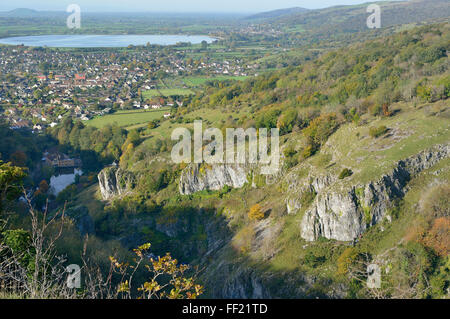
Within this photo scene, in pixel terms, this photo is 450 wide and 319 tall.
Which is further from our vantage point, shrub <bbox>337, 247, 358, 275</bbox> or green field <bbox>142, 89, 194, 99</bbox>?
green field <bbox>142, 89, 194, 99</bbox>

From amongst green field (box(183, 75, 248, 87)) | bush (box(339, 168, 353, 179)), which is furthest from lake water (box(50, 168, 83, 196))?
green field (box(183, 75, 248, 87))

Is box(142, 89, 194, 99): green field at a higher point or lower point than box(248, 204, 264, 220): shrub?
higher

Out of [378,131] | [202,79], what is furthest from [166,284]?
[202,79]

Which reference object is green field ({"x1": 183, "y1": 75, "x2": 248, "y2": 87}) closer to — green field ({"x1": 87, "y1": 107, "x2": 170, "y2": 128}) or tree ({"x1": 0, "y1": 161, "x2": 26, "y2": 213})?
green field ({"x1": 87, "y1": 107, "x2": 170, "y2": 128})

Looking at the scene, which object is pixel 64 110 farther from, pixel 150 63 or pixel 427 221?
pixel 427 221

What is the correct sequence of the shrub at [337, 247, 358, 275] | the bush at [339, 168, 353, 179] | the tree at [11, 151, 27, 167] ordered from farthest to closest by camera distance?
the tree at [11, 151, 27, 167] < the bush at [339, 168, 353, 179] < the shrub at [337, 247, 358, 275]
